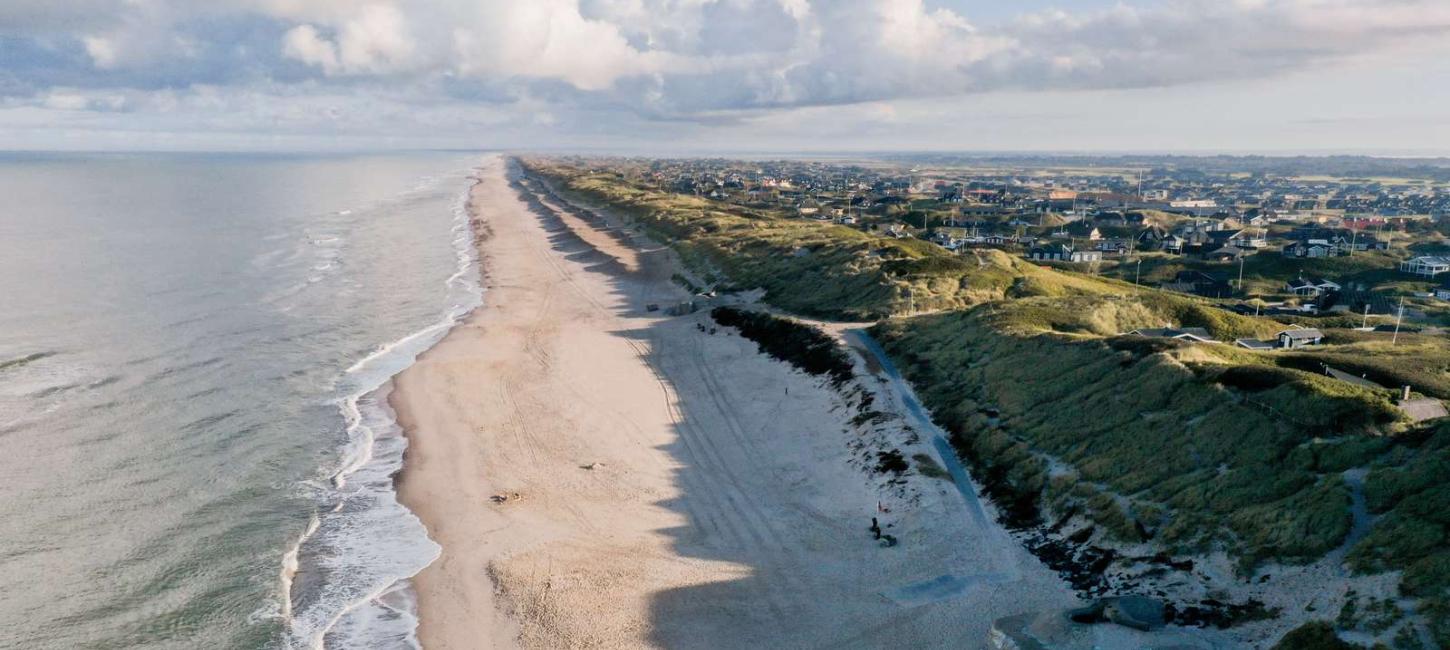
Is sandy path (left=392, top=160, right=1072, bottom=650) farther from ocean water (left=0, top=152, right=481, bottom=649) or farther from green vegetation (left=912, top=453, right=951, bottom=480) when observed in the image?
ocean water (left=0, top=152, right=481, bottom=649)

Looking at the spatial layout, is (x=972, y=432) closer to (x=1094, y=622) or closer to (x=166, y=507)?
(x=1094, y=622)

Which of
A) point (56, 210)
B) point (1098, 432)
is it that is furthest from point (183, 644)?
point (56, 210)

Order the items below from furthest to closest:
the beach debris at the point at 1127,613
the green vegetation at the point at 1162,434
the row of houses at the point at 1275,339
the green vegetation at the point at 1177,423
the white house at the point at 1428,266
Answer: the white house at the point at 1428,266 → the row of houses at the point at 1275,339 → the green vegetation at the point at 1162,434 → the green vegetation at the point at 1177,423 → the beach debris at the point at 1127,613

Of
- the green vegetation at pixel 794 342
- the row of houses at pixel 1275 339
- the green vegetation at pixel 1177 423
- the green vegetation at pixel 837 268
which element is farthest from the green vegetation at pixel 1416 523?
the green vegetation at pixel 837 268

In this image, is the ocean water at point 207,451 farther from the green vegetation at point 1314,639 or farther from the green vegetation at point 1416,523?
the green vegetation at point 1416,523

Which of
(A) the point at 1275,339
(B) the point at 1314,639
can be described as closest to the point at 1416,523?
(B) the point at 1314,639

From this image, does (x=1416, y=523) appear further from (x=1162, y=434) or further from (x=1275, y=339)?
(x=1275, y=339)
